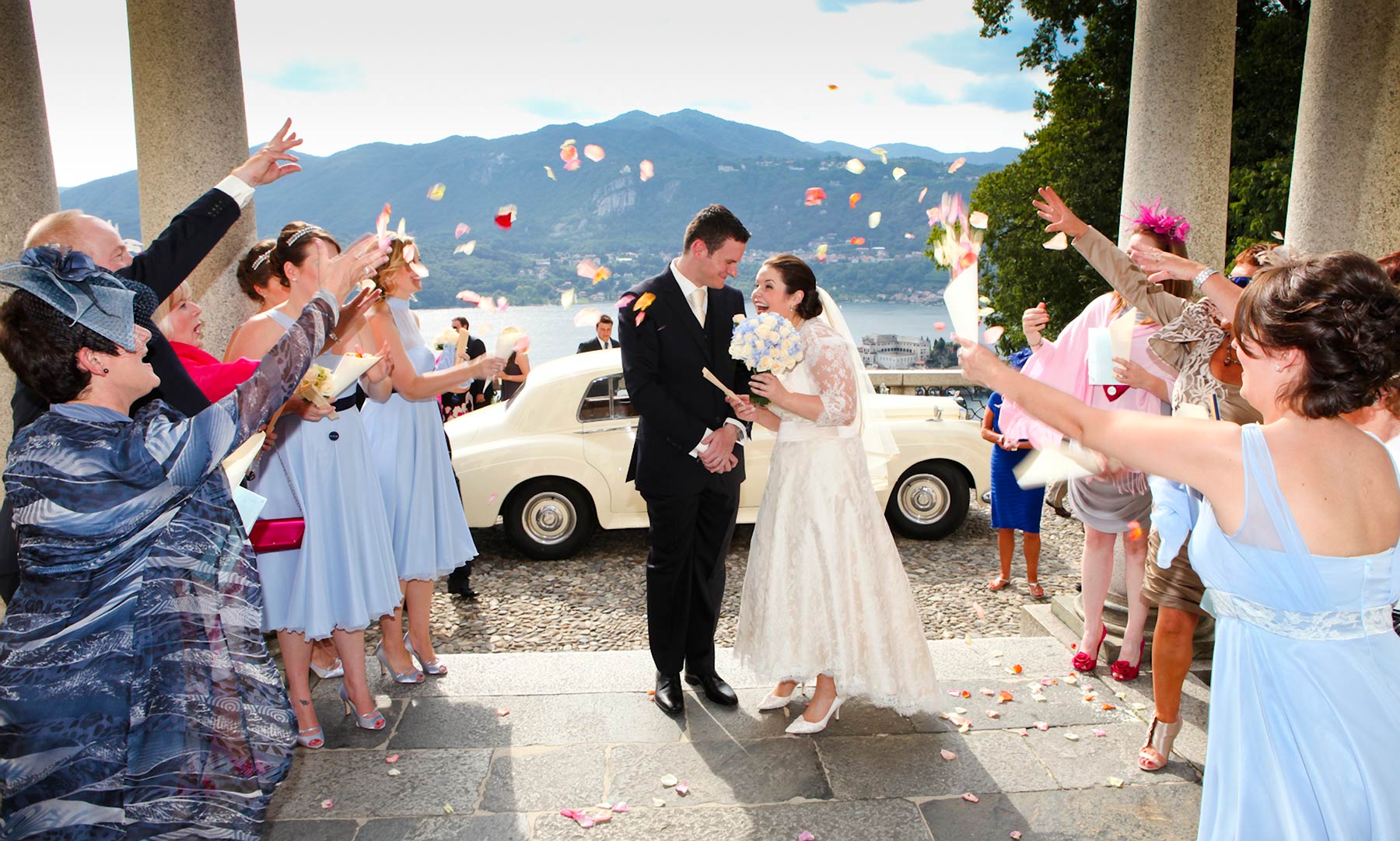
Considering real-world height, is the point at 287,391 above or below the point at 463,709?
above

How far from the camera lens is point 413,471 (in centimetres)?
464

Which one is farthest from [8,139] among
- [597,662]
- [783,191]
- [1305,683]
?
[1305,683]

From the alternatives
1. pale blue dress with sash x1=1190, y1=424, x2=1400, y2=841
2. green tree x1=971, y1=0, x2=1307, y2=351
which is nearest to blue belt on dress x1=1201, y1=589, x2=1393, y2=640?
pale blue dress with sash x1=1190, y1=424, x2=1400, y2=841

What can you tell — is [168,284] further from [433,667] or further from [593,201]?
[593,201]

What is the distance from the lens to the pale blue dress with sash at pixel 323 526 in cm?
385

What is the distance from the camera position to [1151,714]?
4.15 metres

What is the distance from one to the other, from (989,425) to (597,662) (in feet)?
11.8

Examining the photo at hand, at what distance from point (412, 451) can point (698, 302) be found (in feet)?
5.41

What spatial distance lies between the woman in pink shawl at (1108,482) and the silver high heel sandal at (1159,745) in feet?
2.78

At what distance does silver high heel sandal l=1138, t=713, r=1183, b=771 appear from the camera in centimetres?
366

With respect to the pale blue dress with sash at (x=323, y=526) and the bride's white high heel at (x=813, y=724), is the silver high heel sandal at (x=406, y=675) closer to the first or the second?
the pale blue dress with sash at (x=323, y=526)

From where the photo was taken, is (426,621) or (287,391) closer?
(287,391)

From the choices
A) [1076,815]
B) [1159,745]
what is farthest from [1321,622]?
[1159,745]

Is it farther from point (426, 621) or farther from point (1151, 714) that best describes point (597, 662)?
point (1151, 714)
